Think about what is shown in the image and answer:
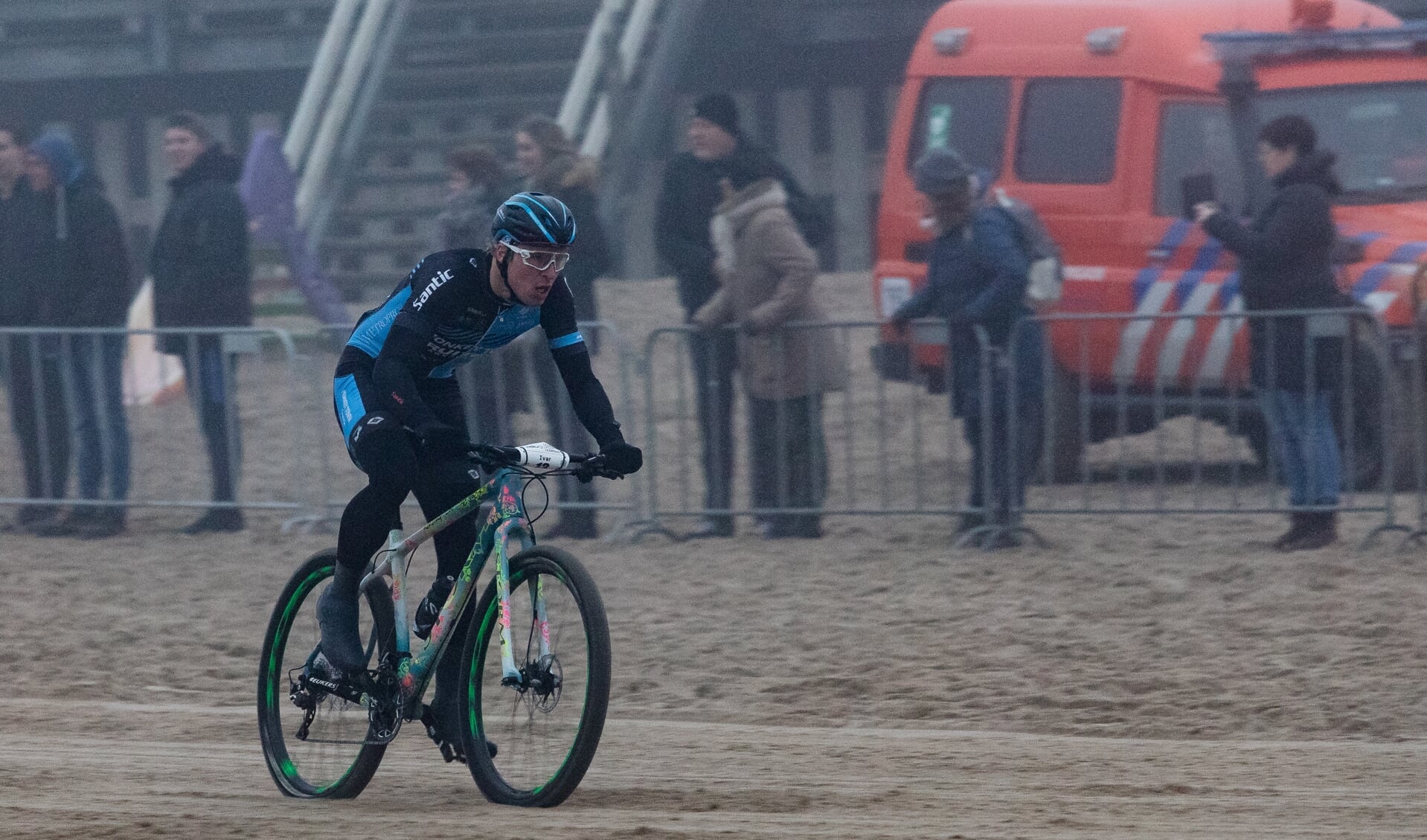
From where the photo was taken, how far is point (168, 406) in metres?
11.5

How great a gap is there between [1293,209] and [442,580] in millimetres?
5391

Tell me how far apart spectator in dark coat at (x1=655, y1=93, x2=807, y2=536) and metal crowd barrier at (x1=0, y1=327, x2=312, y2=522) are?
85.0 inches

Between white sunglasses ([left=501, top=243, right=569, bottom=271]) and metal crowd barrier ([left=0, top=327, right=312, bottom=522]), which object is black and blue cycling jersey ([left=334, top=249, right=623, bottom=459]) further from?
metal crowd barrier ([left=0, top=327, right=312, bottom=522])

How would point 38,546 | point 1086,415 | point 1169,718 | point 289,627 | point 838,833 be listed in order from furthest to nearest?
1. point 38,546
2. point 1086,415
3. point 1169,718
4. point 289,627
5. point 838,833

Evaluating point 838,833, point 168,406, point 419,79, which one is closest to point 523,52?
point 419,79

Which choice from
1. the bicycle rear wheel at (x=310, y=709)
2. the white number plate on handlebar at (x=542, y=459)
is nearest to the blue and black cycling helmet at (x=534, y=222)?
the white number plate on handlebar at (x=542, y=459)

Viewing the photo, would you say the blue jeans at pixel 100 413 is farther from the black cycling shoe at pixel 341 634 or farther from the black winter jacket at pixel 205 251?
the black cycling shoe at pixel 341 634

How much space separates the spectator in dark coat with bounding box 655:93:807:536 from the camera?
1074 centimetres

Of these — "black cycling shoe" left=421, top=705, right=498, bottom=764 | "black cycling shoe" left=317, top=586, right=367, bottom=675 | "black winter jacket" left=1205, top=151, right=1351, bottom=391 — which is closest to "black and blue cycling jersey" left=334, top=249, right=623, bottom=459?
"black cycling shoe" left=317, top=586, right=367, bottom=675

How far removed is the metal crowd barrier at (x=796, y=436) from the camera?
10500 millimetres

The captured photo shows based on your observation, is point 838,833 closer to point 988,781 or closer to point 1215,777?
point 988,781

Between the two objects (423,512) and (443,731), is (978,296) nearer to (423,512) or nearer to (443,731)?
(423,512)

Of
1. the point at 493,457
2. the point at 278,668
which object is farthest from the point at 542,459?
the point at 278,668

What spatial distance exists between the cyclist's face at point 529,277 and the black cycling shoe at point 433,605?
87 centimetres
